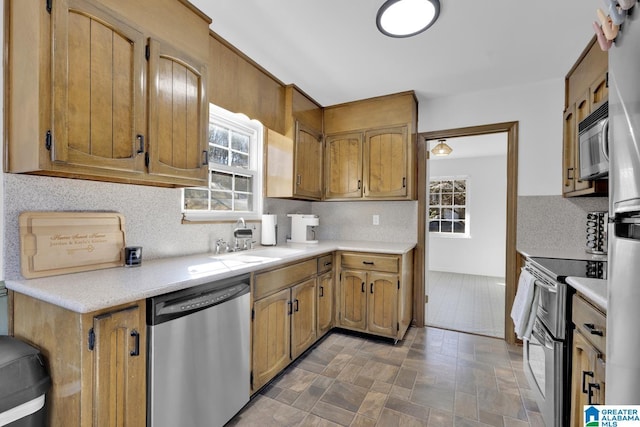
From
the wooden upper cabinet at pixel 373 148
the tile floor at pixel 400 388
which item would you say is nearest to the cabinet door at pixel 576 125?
the wooden upper cabinet at pixel 373 148

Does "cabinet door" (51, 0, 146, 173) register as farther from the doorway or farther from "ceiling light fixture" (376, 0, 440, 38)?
the doorway

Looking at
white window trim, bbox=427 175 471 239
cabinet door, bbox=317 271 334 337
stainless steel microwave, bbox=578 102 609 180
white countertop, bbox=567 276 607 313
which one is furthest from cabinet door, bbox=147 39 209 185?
white window trim, bbox=427 175 471 239

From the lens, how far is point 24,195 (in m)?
1.34

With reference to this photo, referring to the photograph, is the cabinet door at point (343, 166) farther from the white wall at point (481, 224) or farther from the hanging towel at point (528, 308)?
the white wall at point (481, 224)

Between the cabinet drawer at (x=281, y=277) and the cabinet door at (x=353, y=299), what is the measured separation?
48 cm

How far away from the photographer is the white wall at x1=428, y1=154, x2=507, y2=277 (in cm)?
549

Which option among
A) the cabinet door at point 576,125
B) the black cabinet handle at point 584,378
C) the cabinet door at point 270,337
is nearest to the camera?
the black cabinet handle at point 584,378

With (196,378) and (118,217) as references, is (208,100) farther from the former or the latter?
(196,378)

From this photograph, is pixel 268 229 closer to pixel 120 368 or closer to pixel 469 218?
pixel 120 368

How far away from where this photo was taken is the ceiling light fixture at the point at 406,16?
1648 millimetres

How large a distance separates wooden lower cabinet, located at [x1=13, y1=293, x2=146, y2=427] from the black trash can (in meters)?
0.04

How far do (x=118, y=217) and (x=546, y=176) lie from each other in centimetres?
344

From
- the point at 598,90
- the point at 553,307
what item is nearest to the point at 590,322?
the point at 553,307

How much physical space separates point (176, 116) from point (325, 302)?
6.47 ft
